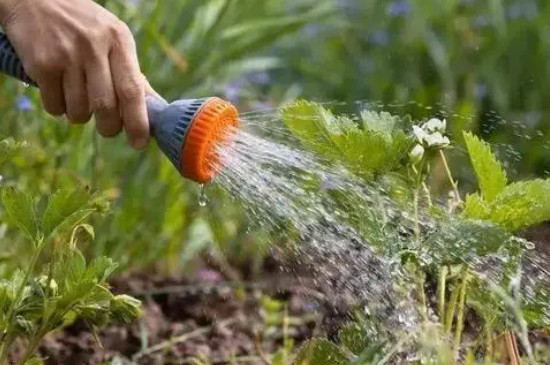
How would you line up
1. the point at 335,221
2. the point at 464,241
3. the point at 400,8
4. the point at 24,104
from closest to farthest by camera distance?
the point at 464,241 < the point at 335,221 < the point at 24,104 < the point at 400,8

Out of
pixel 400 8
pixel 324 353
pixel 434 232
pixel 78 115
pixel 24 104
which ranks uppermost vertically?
pixel 434 232

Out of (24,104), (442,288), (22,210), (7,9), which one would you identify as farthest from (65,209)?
(24,104)

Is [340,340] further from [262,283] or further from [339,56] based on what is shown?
[339,56]

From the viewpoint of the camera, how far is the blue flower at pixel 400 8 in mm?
4895

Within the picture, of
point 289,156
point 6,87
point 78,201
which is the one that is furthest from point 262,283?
point 78,201

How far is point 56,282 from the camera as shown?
6.59ft

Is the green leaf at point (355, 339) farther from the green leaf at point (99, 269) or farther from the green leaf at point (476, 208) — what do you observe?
the green leaf at point (99, 269)

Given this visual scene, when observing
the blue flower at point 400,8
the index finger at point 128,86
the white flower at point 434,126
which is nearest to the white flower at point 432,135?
the white flower at point 434,126

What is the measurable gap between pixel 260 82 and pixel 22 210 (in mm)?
3218

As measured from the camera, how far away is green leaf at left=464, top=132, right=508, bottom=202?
2033 millimetres

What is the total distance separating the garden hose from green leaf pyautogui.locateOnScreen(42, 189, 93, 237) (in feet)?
0.56

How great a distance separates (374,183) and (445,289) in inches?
8.1

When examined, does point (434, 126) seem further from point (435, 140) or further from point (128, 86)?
point (128, 86)

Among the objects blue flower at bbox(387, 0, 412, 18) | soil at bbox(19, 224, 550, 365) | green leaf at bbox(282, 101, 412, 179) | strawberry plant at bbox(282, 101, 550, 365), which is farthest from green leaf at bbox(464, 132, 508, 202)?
blue flower at bbox(387, 0, 412, 18)
